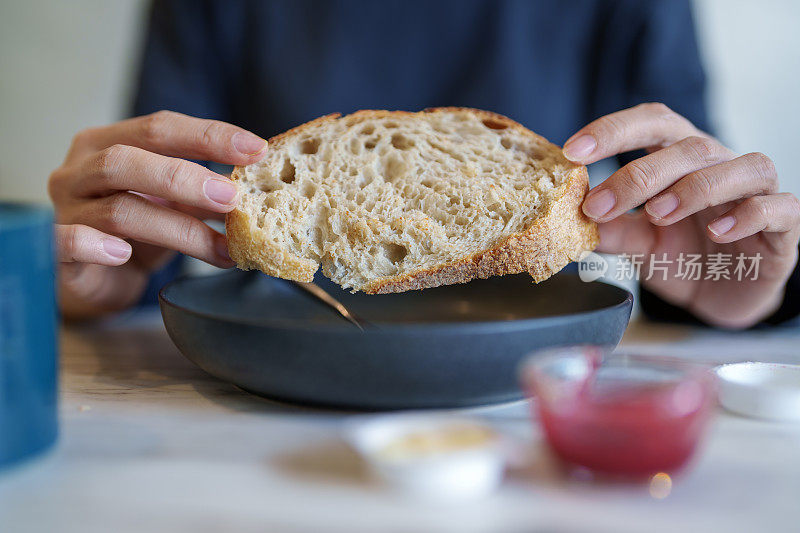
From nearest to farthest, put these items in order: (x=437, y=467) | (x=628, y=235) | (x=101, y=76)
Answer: (x=437, y=467) < (x=628, y=235) < (x=101, y=76)

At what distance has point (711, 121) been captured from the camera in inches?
66.2

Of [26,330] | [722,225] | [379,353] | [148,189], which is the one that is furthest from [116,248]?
[722,225]

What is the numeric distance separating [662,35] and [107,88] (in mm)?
2104

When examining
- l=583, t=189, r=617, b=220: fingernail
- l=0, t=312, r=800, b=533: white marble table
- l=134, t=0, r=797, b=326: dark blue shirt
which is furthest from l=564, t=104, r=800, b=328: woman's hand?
l=134, t=0, r=797, b=326: dark blue shirt

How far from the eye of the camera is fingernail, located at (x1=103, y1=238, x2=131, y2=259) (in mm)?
1003

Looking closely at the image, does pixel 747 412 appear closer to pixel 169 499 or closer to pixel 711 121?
pixel 169 499

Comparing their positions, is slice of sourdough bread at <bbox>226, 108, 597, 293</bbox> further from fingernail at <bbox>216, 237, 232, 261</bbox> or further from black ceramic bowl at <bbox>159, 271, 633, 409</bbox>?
black ceramic bowl at <bbox>159, 271, 633, 409</bbox>

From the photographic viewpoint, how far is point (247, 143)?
3.36 feet

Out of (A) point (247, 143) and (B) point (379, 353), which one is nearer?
(B) point (379, 353)

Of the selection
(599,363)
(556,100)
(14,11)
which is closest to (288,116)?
(556,100)

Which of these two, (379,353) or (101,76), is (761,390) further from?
(101,76)

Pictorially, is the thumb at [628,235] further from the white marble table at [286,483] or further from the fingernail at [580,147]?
the white marble table at [286,483]

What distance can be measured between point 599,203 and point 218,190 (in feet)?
1.81

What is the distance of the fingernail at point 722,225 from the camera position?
1.05 m
